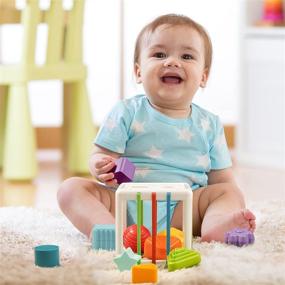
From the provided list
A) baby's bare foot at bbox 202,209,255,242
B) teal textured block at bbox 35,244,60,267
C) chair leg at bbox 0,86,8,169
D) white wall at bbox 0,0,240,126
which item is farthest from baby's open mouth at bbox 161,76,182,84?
white wall at bbox 0,0,240,126

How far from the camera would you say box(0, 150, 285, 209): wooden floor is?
6.78ft

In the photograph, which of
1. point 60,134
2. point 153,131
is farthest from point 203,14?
point 153,131

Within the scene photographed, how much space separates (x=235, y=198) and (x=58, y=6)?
3.69 feet

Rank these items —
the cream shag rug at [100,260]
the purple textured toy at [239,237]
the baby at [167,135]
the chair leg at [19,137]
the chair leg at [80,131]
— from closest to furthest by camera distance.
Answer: the cream shag rug at [100,260]
the purple textured toy at [239,237]
the baby at [167,135]
the chair leg at [19,137]
the chair leg at [80,131]

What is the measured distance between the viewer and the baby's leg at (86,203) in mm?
1444

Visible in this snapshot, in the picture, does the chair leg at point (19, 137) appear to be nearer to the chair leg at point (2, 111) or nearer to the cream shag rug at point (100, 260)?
the chair leg at point (2, 111)

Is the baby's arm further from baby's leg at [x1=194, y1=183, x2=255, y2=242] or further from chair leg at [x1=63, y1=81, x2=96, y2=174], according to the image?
chair leg at [x1=63, y1=81, x2=96, y2=174]

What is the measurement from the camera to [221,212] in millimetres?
1474

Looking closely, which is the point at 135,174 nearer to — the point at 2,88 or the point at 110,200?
the point at 110,200

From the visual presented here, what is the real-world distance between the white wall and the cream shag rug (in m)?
1.36

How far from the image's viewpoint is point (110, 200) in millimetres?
1527

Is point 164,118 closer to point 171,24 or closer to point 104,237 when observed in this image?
point 171,24

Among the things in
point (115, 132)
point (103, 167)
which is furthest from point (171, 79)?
point (103, 167)

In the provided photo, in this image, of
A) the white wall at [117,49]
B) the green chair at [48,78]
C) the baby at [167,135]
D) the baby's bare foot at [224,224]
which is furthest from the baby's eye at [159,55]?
the white wall at [117,49]
